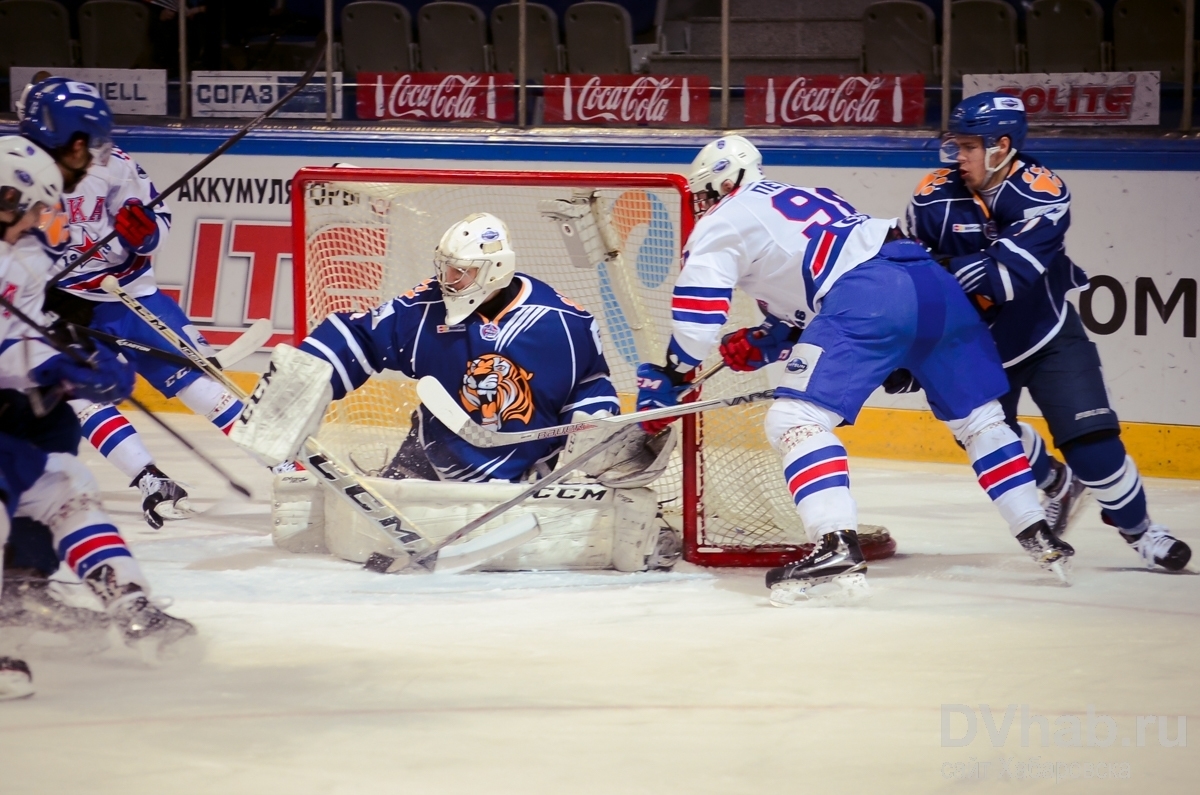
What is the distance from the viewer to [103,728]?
2494 mm

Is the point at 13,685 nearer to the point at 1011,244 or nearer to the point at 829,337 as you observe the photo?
the point at 829,337

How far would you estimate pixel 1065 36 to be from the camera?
5.26 metres

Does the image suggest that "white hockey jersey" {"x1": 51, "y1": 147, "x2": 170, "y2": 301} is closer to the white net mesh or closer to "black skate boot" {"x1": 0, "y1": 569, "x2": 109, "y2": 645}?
the white net mesh

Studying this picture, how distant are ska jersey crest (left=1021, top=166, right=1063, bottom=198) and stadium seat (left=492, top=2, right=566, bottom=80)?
8.64 ft

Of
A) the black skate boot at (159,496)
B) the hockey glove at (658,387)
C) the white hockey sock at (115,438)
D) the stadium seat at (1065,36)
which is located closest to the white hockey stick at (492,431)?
the hockey glove at (658,387)

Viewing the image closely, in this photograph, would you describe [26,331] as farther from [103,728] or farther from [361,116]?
→ [361,116]

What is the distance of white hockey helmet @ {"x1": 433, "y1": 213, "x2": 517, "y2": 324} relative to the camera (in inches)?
143

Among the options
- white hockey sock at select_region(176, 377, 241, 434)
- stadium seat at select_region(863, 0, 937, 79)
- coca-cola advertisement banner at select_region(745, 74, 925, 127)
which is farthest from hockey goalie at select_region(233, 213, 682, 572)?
stadium seat at select_region(863, 0, 937, 79)

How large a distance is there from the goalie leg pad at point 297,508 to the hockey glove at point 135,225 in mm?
818

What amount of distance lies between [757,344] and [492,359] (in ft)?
2.15

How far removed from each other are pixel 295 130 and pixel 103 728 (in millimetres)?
3767

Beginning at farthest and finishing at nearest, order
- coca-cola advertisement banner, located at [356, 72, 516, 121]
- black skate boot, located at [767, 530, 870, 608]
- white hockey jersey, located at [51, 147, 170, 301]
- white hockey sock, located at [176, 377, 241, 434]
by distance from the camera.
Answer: coca-cola advertisement banner, located at [356, 72, 516, 121] < white hockey sock, located at [176, 377, 241, 434] < white hockey jersey, located at [51, 147, 170, 301] < black skate boot, located at [767, 530, 870, 608]

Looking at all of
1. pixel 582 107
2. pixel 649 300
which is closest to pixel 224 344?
pixel 582 107

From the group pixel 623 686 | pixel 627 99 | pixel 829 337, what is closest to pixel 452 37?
pixel 627 99
